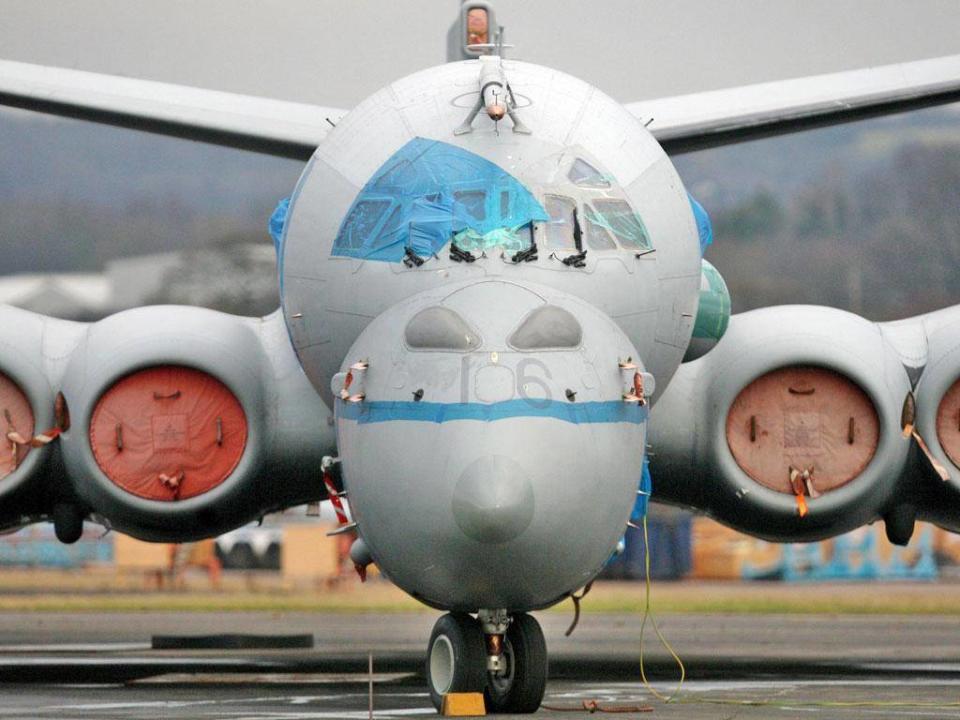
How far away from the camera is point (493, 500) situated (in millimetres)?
9898

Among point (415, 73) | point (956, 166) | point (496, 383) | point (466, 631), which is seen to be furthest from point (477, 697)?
point (956, 166)

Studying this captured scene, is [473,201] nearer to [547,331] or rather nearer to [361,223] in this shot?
[361,223]

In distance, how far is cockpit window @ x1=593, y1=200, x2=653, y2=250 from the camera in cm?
1174


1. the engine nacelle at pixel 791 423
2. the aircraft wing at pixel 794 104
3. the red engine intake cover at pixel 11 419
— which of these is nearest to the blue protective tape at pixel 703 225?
the engine nacelle at pixel 791 423

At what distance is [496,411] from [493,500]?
1.60 ft

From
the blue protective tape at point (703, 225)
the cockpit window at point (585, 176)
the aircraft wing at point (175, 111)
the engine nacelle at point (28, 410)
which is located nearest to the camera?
the cockpit window at point (585, 176)

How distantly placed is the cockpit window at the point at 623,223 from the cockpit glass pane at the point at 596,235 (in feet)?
0.06

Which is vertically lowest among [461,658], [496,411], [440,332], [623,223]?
[461,658]

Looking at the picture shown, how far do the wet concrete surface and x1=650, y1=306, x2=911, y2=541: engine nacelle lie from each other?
1.33 meters

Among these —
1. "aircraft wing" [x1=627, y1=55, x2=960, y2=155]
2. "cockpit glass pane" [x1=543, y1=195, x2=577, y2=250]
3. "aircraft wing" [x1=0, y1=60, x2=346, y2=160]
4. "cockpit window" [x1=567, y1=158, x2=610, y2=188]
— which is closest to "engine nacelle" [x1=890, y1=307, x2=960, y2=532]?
"aircraft wing" [x1=627, y1=55, x2=960, y2=155]

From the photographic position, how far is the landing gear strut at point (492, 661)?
11.1 metres

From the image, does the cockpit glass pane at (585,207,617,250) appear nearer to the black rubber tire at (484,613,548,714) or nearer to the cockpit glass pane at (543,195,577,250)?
the cockpit glass pane at (543,195,577,250)

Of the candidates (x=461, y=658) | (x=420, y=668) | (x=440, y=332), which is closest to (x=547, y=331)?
(x=440, y=332)

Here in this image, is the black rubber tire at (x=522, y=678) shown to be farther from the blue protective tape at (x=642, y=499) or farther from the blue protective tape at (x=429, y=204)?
the blue protective tape at (x=429, y=204)
